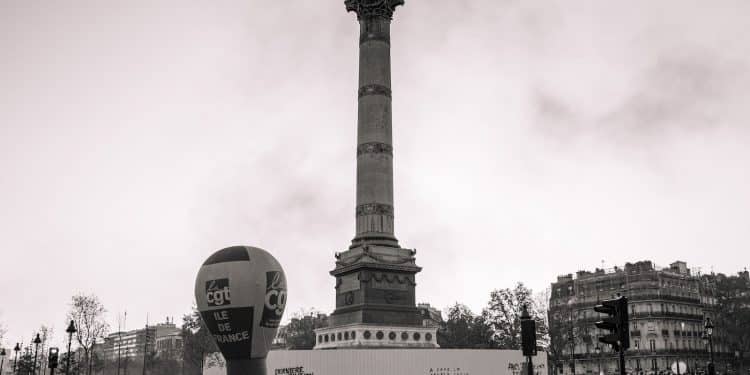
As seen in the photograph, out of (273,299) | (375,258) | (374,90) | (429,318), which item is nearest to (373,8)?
(374,90)

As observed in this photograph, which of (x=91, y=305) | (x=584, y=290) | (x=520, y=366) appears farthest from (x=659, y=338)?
(x=91, y=305)

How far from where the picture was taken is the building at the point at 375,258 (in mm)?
53188

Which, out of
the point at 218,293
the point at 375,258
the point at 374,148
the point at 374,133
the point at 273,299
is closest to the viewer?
the point at 218,293

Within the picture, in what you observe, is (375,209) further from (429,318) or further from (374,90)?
(429,318)

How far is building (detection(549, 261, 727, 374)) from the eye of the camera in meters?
86.8

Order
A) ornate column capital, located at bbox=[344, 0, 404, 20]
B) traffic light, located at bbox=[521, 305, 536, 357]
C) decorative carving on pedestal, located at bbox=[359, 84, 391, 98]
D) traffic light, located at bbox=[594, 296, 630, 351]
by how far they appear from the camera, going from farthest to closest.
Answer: ornate column capital, located at bbox=[344, 0, 404, 20], decorative carving on pedestal, located at bbox=[359, 84, 391, 98], traffic light, located at bbox=[521, 305, 536, 357], traffic light, located at bbox=[594, 296, 630, 351]

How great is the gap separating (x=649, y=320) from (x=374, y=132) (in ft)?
164

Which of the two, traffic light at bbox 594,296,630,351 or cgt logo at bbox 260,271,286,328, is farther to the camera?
cgt logo at bbox 260,271,286,328

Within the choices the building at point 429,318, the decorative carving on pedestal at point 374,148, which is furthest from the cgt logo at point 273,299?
the building at point 429,318

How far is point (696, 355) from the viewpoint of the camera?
90.1m

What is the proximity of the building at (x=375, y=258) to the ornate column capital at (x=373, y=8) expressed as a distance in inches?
37.4

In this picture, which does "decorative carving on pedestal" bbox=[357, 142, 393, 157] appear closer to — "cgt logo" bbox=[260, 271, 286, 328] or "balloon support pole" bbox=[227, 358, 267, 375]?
"cgt logo" bbox=[260, 271, 286, 328]

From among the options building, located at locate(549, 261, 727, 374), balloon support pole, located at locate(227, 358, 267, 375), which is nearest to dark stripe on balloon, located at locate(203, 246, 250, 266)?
balloon support pole, located at locate(227, 358, 267, 375)

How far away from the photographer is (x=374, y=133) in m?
57.6
